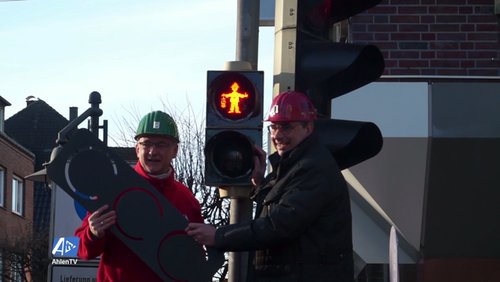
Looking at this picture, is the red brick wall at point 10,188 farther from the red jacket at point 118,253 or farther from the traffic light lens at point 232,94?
the red jacket at point 118,253

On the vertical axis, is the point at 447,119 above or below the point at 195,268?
above

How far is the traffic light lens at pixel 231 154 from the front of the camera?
681 centimetres

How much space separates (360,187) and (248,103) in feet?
11.0

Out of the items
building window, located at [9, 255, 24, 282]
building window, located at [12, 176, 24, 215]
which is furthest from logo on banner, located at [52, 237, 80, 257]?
building window, located at [12, 176, 24, 215]

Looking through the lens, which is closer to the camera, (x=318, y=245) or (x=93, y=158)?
(x=318, y=245)

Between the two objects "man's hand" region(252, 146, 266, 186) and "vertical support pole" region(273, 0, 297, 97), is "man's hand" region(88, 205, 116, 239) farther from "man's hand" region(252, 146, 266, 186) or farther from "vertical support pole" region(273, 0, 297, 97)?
"vertical support pole" region(273, 0, 297, 97)

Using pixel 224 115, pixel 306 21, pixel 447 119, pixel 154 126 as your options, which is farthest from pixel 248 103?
pixel 447 119

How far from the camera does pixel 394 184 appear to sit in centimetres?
1012

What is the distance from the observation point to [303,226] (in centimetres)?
503

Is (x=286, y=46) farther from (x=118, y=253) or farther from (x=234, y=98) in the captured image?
(x=118, y=253)

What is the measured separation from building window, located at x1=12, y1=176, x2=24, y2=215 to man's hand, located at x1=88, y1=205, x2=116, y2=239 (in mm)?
38688

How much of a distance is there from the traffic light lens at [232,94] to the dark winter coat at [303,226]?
187 cm

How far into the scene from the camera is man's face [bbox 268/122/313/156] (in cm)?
527

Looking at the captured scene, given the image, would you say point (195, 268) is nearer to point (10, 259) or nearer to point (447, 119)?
point (447, 119)
